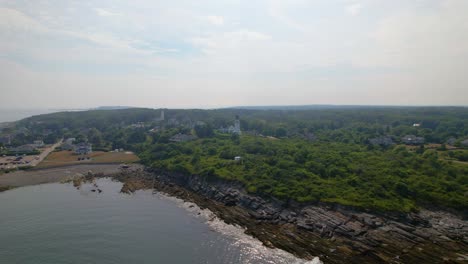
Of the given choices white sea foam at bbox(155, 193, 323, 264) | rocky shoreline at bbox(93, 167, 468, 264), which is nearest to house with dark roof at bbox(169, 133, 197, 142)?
rocky shoreline at bbox(93, 167, 468, 264)

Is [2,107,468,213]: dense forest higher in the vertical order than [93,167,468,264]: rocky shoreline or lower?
higher

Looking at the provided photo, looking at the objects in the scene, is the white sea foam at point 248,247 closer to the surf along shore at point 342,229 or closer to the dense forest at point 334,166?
the surf along shore at point 342,229

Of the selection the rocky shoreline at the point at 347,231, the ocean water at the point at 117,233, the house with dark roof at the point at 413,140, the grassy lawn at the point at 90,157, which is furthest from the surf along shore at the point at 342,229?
the house with dark roof at the point at 413,140

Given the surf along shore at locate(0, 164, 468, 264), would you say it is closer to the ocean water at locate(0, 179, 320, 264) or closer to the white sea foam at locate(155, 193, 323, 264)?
the white sea foam at locate(155, 193, 323, 264)

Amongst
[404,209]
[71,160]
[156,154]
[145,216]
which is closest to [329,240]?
[404,209]

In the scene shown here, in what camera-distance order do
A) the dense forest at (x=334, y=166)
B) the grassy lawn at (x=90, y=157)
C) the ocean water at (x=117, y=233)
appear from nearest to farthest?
1. the ocean water at (x=117, y=233)
2. the dense forest at (x=334, y=166)
3. the grassy lawn at (x=90, y=157)

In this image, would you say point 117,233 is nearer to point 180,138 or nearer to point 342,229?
point 342,229

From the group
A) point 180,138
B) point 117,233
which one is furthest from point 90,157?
point 117,233
